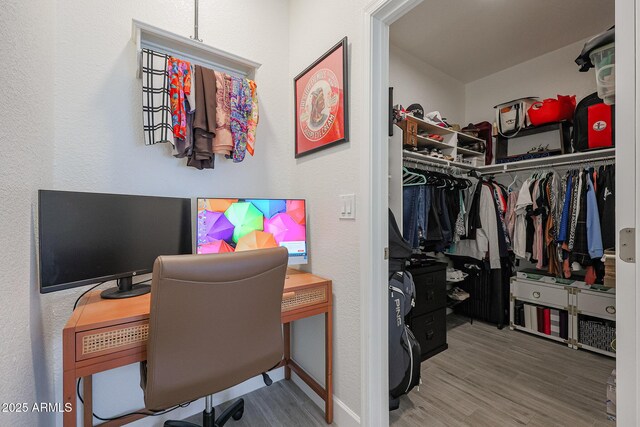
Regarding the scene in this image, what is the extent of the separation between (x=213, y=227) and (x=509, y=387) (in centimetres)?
218

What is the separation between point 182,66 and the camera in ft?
4.57

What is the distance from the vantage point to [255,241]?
159 cm

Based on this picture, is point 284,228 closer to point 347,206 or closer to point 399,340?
point 347,206

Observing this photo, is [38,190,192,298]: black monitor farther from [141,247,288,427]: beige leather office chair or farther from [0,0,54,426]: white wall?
[141,247,288,427]: beige leather office chair

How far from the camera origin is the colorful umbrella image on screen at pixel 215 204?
148 cm

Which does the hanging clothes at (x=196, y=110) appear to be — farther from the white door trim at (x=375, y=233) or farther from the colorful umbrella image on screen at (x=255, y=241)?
the white door trim at (x=375, y=233)

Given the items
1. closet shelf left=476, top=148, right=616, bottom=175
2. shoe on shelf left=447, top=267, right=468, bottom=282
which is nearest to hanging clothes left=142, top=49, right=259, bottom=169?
shoe on shelf left=447, top=267, right=468, bottom=282

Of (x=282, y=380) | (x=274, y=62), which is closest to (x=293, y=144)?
(x=274, y=62)

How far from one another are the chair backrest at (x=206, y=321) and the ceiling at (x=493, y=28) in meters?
2.43

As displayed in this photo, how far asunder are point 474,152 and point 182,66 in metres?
2.82

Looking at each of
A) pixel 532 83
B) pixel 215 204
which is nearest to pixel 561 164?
pixel 532 83

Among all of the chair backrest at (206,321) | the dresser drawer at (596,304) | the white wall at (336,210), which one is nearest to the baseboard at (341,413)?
the white wall at (336,210)

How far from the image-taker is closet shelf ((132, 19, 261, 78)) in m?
1.33

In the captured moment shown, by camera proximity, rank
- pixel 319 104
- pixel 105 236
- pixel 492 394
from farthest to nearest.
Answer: pixel 492 394 → pixel 319 104 → pixel 105 236
